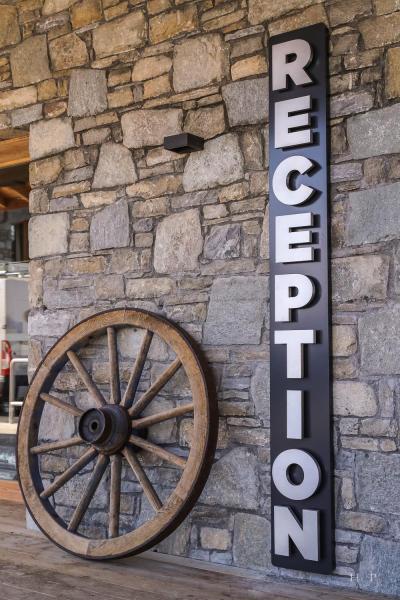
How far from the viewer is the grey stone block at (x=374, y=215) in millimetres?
3029

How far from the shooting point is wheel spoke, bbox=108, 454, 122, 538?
3.49 m

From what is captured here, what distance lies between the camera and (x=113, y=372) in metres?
3.71

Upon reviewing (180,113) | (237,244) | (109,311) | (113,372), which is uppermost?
(180,113)

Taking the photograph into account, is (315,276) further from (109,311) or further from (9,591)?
(9,591)

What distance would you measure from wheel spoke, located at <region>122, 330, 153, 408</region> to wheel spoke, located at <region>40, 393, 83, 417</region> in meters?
0.28

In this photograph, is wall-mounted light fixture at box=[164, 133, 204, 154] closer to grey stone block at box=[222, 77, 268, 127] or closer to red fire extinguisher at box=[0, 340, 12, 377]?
grey stone block at box=[222, 77, 268, 127]

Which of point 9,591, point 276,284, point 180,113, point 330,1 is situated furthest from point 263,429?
point 330,1

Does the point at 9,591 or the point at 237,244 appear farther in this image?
the point at 237,244

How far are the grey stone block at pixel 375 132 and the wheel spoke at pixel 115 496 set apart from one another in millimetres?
1742

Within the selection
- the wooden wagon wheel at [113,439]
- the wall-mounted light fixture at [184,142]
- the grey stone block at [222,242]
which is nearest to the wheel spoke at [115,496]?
the wooden wagon wheel at [113,439]

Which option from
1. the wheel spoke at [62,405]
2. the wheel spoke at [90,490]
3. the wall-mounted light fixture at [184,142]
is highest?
the wall-mounted light fixture at [184,142]

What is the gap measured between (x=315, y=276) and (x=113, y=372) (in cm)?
113

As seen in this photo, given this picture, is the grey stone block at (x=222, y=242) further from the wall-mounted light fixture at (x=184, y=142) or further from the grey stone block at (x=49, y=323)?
the grey stone block at (x=49, y=323)

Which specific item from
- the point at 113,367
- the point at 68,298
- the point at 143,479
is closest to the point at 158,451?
the point at 143,479
